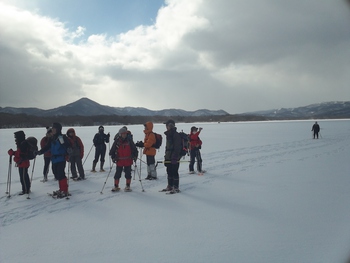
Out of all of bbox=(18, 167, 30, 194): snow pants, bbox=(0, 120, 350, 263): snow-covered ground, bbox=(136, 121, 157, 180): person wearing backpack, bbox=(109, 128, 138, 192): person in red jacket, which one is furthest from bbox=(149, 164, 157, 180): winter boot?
bbox=(18, 167, 30, 194): snow pants

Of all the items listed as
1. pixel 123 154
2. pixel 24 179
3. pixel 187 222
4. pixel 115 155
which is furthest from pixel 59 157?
pixel 187 222

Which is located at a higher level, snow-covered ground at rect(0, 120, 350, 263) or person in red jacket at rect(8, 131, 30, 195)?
person in red jacket at rect(8, 131, 30, 195)

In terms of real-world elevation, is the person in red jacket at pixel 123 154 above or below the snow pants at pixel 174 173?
above

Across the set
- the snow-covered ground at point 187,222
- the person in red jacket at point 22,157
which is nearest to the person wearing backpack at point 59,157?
the snow-covered ground at point 187,222

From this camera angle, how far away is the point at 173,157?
6.43m

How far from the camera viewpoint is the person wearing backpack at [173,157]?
254 inches

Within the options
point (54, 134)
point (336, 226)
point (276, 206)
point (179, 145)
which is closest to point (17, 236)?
point (54, 134)

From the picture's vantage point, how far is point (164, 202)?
574 centimetres

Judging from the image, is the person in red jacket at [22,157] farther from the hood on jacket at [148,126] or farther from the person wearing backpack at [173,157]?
the person wearing backpack at [173,157]

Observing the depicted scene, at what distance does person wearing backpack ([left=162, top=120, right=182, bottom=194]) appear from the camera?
6457mm

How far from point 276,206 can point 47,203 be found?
5.17m

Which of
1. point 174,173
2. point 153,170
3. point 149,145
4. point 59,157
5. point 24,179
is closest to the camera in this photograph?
point 59,157

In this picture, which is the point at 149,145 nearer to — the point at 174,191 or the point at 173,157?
the point at 173,157

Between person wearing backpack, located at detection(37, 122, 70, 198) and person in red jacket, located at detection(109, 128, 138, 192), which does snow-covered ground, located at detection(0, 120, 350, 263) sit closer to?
person wearing backpack, located at detection(37, 122, 70, 198)
